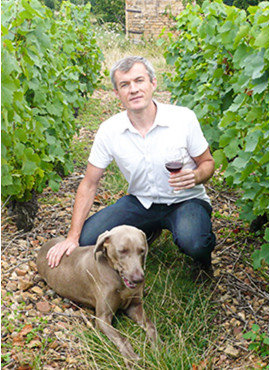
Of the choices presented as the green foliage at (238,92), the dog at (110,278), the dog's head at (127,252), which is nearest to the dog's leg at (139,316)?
the dog at (110,278)

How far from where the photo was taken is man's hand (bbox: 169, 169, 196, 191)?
3.22 meters

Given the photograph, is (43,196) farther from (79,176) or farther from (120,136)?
(120,136)

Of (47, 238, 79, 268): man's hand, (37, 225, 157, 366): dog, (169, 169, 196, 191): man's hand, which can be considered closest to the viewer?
(37, 225, 157, 366): dog

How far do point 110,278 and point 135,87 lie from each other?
1.31 meters

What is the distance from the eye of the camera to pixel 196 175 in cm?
345

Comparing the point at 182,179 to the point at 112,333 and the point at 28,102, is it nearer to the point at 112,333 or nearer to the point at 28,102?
the point at 112,333

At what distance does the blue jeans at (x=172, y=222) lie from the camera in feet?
11.3

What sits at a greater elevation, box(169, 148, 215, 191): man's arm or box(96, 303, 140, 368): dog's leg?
box(169, 148, 215, 191): man's arm

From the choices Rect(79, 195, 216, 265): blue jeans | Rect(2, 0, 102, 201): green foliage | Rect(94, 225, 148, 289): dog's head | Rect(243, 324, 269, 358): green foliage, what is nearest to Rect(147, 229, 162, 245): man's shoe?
Rect(79, 195, 216, 265): blue jeans

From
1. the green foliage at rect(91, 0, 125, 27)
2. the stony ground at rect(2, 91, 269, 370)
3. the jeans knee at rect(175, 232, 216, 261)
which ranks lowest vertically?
the green foliage at rect(91, 0, 125, 27)

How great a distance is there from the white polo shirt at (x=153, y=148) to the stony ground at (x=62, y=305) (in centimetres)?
66

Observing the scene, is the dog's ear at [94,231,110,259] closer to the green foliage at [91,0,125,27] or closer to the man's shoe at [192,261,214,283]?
the man's shoe at [192,261,214,283]

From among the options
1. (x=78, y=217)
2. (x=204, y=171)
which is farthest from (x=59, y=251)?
(x=204, y=171)

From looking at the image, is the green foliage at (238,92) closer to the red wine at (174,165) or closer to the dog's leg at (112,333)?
the red wine at (174,165)
